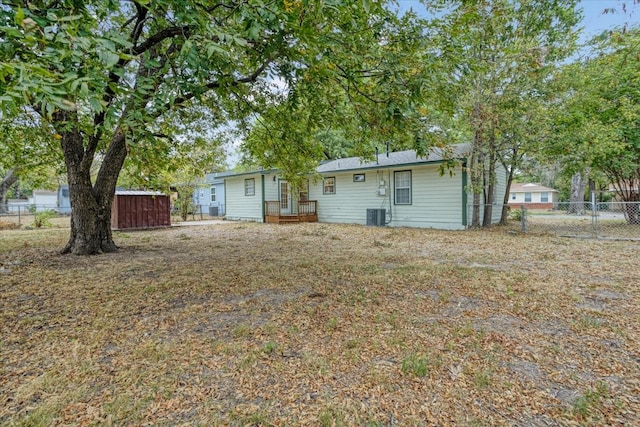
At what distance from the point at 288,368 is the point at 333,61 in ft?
10.0

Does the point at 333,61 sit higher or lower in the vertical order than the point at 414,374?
higher

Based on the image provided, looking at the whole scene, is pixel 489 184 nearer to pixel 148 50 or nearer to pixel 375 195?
pixel 375 195

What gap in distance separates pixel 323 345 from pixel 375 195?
10.9m

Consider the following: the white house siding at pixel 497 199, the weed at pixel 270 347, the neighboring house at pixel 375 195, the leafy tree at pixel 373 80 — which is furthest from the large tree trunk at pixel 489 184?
the weed at pixel 270 347

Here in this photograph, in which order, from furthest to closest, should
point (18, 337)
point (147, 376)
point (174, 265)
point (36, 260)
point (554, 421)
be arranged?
1. point (36, 260)
2. point (174, 265)
3. point (18, 337)
4. point (147, 376)
5. point (554, 421)

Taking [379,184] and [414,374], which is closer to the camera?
[414,374]

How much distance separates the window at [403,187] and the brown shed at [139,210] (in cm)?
860

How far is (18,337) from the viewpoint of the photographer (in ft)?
9.20

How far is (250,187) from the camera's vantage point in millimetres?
16906

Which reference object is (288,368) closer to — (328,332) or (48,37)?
(328,332)

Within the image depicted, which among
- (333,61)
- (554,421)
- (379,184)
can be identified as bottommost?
(554,421)

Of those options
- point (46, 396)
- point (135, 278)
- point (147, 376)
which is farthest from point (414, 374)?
point (135, 278)

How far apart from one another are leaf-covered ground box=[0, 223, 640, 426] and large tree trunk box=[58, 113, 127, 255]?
55.2 inches

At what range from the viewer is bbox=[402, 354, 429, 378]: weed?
2211 millimetres
